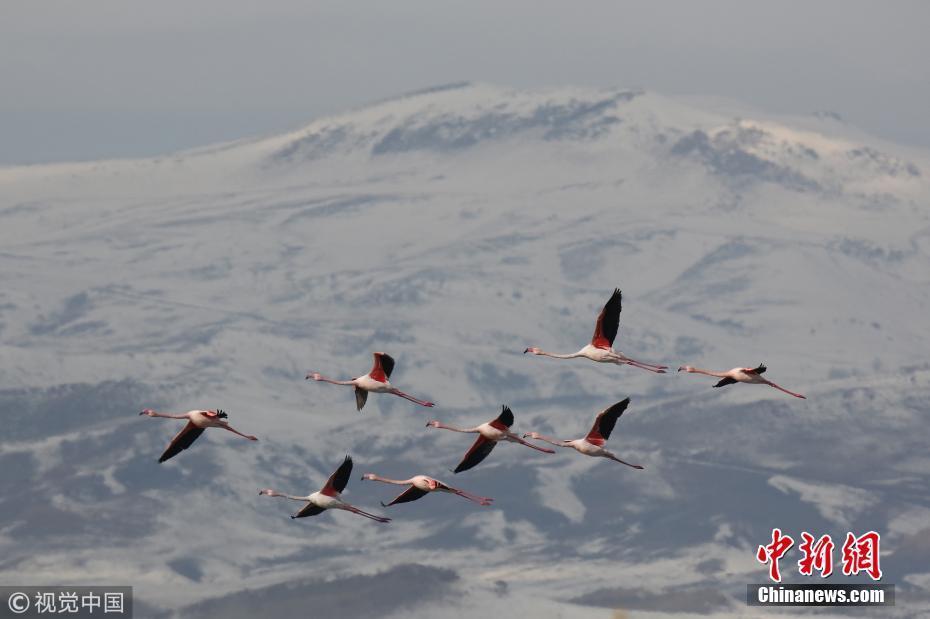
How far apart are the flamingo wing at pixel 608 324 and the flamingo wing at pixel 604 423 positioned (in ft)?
7.48

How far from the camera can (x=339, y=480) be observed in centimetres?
7925

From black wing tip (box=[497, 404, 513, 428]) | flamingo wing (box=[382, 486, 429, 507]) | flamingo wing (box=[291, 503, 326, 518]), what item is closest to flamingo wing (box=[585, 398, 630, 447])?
black wing tip (box=[497, 404, 513, 428])

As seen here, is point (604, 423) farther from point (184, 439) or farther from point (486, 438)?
point (184, 439)

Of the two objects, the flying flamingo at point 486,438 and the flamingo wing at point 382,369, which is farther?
the flamingo wing at point 382,369

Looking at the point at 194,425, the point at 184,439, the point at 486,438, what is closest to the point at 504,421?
the point at 486,438

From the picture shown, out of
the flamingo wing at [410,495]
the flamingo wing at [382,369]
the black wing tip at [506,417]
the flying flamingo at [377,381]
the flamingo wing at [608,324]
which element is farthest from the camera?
the flying flamingo at [377,381]

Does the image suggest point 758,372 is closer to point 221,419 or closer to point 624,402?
point 624,402

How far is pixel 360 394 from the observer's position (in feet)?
266

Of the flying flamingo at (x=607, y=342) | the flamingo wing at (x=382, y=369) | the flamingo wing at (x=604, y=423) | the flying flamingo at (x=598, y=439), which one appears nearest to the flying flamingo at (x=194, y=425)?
the flamingo wing at (x=382, y=369)

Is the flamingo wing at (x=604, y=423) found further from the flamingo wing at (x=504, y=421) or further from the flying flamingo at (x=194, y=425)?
the flying flamingo at (x=194, y=425)

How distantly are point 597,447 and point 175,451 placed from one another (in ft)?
48.0

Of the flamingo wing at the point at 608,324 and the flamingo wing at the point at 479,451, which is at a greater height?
the flamingo wing at the point at 608,324

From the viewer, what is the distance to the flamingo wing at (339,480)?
78.6 meters

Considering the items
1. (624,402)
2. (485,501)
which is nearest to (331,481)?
(485,501)
